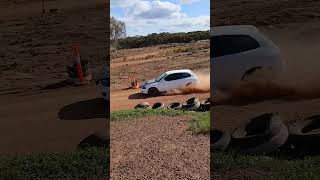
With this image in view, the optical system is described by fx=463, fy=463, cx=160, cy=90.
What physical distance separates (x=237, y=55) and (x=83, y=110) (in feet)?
7.97

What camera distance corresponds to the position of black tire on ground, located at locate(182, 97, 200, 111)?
985cm

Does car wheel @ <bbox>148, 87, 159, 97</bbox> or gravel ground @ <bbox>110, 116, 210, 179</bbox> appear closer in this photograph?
gravel ground @ <bbox>110, 116, 210, 179</bbox>

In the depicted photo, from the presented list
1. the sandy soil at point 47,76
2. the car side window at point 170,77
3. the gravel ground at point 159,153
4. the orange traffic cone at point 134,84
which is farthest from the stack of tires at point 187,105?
the sandy soil at point 47,76

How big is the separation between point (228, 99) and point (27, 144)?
3.03 metres

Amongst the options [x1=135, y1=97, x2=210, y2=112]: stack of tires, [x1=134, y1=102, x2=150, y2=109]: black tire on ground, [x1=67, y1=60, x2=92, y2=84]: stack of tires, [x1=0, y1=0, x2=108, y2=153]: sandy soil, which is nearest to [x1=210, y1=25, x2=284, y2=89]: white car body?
[x1=0, y1=0, x2=108, y2=153]: sandy soil

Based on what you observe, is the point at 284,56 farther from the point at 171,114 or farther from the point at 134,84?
the point at 134,84

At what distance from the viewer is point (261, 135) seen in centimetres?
690

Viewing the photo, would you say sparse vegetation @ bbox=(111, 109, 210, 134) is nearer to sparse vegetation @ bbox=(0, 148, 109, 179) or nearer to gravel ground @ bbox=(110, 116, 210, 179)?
gravel ground @ bbox=(110, 116, 210, 179)

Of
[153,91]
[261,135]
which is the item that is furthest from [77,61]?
[153,91]

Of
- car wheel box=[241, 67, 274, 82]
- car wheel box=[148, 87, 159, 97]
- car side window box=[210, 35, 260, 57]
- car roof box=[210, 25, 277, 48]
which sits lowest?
car wheel box=[148, 87, 159, 97]

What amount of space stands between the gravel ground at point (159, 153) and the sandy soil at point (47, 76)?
1.35 m

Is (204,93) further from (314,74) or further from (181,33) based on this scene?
(314,74)

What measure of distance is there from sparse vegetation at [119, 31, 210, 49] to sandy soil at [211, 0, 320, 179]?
444 cm

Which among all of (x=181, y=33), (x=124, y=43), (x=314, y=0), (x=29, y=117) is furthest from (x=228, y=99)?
(x=124, y=43)
